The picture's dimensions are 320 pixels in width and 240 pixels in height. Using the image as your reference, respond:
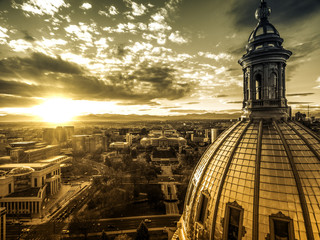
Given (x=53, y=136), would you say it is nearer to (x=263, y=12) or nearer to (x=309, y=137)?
(x=263, y=12)

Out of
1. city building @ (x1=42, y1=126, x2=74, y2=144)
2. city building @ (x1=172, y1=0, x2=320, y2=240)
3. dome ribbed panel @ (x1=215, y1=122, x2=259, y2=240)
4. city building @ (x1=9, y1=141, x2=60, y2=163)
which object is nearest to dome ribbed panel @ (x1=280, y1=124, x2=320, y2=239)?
city building @ (x1=172, y1=0, x2=320, y2=240)

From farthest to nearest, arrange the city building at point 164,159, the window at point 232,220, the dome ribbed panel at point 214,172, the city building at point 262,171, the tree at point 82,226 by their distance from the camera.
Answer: the city building at point 164,159 < the tree at point 82,226 < the dome ribbed panel at point 214,172 < the window at point 232,220 < the city building at point 262,171

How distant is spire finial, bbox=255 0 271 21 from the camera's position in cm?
1989

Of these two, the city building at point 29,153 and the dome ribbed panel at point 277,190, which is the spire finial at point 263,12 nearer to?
the dome ribbed panel at point 277,190

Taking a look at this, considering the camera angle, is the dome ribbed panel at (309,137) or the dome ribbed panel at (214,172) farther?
the dome ribbed panel at (214,172)

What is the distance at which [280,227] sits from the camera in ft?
39.1

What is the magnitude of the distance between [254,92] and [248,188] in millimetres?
10021

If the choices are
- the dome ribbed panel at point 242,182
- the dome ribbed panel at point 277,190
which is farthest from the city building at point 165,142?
the dome ribbed panel at point 277,190

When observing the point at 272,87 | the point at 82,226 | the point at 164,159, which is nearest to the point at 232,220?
the point at 272,87

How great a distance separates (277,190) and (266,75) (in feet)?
36.4

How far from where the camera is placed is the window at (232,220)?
13117 mm

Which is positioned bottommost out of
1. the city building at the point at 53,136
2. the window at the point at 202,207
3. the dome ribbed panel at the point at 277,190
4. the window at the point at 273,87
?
the city building at the point at 53,136

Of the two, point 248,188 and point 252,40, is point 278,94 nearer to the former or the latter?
point 252,40

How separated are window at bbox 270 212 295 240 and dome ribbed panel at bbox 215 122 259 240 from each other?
1350 mm
